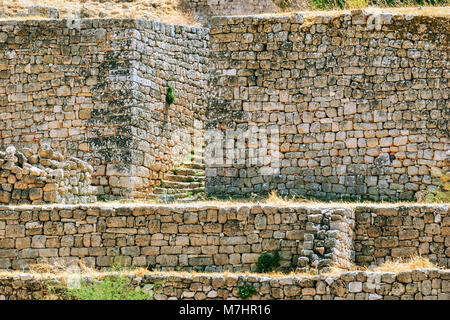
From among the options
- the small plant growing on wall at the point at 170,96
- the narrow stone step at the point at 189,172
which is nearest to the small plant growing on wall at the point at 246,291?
the narrow stone step at the point at 189,172

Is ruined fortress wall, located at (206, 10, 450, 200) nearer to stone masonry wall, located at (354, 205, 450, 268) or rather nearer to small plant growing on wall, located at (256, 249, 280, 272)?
stone masonry wall, located at (354, 205, 450, 268)

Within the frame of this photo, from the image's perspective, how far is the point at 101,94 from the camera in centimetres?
2311

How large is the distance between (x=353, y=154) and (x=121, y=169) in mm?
Answer: 4677

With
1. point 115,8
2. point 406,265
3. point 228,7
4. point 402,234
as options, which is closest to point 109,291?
point 406,265

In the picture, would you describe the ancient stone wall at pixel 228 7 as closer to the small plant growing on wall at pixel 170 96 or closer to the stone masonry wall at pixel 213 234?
the small plant growing on wall at pixel 170 96

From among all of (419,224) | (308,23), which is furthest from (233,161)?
(419,224)

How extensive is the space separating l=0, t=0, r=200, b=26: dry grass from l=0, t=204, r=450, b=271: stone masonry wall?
9270 mm

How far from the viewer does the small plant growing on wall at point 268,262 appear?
17.8 meters

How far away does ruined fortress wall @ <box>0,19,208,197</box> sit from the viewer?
74.7 feet

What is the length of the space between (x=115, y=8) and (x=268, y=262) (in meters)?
12.1

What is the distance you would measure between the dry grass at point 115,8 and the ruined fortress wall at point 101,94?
9.70 feet

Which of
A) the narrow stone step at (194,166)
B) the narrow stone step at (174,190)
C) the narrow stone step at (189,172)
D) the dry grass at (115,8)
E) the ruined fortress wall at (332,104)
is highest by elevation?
the dry grass at (115,8)

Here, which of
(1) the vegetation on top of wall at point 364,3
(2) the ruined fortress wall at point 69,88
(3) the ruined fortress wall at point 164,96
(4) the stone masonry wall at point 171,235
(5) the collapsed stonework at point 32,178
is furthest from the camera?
(1) the vegetation on top of wall at point 364,3

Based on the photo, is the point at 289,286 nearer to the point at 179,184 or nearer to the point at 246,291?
the point at 246,291
